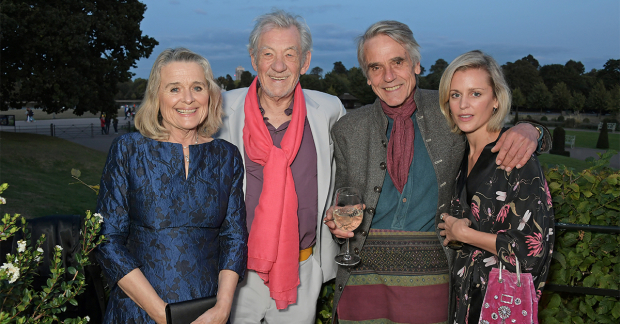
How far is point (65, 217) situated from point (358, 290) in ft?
6.91

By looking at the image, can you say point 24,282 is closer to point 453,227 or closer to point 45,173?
point 453,227

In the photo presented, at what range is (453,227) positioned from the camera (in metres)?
2.61

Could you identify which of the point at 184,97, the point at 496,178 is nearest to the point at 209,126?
the point at 184,97

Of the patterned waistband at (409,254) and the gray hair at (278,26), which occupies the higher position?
the gray hair at (278,26)

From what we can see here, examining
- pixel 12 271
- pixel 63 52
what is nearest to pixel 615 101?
pixel 63 52

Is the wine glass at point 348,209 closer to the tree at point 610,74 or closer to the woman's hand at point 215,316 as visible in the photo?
the woman's hand at point 215,316

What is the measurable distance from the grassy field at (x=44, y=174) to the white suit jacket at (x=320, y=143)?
12.4 m

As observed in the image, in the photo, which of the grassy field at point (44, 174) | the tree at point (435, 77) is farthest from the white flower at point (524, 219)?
the tree at point (435, 77)

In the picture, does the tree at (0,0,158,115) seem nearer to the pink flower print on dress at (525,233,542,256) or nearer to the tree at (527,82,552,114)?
the pink flower print on dress at (525,233,542,256)

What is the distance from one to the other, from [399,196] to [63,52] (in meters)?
26.5

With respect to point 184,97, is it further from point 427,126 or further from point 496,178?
point 496,178

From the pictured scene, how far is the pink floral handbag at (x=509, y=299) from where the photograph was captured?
2.35 meters

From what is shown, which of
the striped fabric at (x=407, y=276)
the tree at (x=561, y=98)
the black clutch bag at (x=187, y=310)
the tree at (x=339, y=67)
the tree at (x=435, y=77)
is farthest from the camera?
the tree at (x=339, y=67)

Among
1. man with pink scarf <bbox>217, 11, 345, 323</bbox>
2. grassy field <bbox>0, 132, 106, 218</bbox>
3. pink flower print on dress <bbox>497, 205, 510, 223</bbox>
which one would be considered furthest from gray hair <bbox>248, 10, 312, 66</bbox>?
grassy field <bbox>0, 132, 106, 218</bbox>
